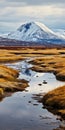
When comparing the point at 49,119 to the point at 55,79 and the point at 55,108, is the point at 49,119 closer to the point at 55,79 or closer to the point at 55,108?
the point at 55,108

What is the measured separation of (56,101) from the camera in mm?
42344

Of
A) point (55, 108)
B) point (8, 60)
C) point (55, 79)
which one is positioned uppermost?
point (55, 108)

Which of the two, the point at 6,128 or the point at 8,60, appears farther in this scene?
the point at 8,60

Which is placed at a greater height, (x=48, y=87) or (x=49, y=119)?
(x=49, y=119)

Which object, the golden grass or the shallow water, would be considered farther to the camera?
the golden grass

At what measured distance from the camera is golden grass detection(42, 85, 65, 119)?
39784 millimetres

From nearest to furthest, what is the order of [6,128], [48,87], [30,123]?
[6,128] → [30,123] → [48,87]

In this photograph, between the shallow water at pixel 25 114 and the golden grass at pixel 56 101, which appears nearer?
the shallow water at pixel 25 114

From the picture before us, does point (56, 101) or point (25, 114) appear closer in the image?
point (25, 114)

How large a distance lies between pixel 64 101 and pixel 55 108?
1439mm

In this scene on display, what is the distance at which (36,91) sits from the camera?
178ft

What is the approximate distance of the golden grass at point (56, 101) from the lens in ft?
131

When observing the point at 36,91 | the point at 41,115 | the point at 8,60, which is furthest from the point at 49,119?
the point at 8,60

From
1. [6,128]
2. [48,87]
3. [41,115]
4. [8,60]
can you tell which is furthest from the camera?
[8,60]
